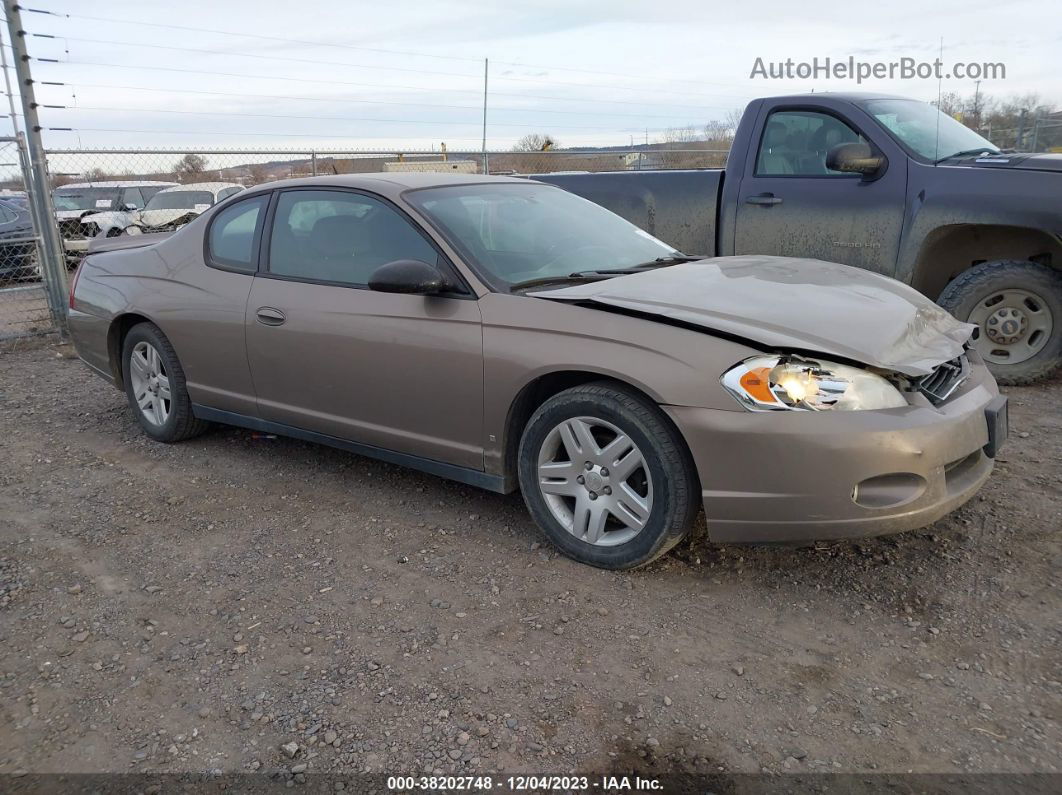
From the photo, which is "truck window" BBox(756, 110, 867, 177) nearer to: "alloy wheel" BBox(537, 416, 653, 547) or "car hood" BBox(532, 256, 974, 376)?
"car hood" BBox(532, 256, 974, 376)

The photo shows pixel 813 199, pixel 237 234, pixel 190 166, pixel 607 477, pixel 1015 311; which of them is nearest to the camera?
pixel 607 477

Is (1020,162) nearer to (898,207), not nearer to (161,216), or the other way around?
(898,207)

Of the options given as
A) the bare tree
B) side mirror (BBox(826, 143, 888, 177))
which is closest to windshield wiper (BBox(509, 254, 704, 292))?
side mirror (BBox(826, 143, 888, 177))

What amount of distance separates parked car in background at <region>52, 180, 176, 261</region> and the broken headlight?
13.5 m

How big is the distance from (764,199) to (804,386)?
360cm

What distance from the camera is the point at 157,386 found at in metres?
5.12

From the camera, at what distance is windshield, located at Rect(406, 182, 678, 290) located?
3789 mm

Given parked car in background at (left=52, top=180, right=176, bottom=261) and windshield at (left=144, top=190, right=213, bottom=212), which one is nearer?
parked car in background at (left=52, top=180, right=176, bottom=261)

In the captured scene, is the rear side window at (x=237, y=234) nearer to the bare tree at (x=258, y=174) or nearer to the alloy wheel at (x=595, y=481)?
the alloy wheel at (x=595, y=481)

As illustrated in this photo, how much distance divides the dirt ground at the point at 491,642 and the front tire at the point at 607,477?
150 mm

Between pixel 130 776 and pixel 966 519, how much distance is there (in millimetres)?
3345

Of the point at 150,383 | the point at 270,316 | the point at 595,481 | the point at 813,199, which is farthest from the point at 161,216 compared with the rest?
the point at 595,481

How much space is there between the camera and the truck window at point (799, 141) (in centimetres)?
603

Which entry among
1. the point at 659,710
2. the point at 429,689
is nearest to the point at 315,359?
the point at 429,689
